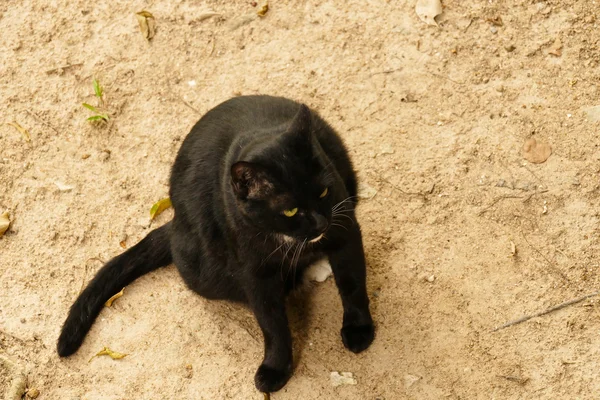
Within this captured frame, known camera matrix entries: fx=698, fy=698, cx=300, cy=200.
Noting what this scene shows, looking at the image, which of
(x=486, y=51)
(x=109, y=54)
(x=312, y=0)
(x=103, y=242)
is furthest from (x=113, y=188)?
(x=486, y=51)

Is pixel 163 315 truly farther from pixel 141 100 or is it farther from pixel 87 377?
pixel 141 100

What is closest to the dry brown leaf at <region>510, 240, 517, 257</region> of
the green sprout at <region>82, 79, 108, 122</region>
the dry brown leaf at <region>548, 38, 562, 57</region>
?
the dry brown leaf at <region>548, 38, 562, 57</region>

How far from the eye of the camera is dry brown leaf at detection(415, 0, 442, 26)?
411 centimetres

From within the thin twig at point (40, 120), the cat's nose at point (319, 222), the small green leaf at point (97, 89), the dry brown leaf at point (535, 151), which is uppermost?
the cat's nose at point (319, 222)

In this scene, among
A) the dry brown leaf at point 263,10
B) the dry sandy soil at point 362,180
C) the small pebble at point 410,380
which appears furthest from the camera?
the dry brown leaf at point 263,10

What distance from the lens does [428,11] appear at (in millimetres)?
4129

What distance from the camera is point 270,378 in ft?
10.2

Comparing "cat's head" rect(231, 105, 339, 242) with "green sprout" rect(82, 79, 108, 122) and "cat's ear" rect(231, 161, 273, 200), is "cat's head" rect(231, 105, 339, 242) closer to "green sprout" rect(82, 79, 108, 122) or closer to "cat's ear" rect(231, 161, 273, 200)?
"cat's ear" rect(231, 161, 273, 200)

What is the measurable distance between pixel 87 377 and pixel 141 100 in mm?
1679

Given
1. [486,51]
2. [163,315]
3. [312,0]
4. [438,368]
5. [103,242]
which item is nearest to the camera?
[438,368]

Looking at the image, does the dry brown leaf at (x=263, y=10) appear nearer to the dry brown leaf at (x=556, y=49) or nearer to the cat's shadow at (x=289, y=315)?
the dry brown leaf at (x=556, y=49)

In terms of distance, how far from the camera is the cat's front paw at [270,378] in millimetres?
3125

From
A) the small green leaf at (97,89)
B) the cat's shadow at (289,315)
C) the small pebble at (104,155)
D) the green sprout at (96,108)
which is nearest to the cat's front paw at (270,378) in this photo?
the cat's shadow at (289,315)

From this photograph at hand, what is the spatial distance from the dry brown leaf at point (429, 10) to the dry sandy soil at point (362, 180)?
0.14 feet
